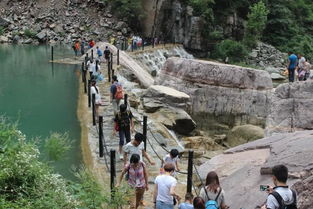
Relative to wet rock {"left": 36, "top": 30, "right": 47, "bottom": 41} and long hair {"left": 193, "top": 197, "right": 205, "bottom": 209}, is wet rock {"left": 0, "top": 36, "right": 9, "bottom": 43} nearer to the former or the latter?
wet rock {"left": 36, "top": 30, "right": 47, "bottom": 41}

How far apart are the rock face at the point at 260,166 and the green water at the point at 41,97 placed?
3.39 metres

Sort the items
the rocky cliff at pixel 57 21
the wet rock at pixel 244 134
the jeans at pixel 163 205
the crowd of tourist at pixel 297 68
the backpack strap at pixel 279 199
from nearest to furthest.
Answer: the backpack strap at pixel 279 199
the jeans at pixel 163 205
the wet rock at pixel 244 134
the crowd of tourist at pixel 297 68
the rocky cliff at pixel 57 21

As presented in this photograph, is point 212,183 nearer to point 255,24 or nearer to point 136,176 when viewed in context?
point 136,176

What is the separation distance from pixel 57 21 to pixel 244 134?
29507 millimetres

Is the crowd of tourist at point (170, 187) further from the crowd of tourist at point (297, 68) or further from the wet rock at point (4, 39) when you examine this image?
the wet rock at point (4, 39)

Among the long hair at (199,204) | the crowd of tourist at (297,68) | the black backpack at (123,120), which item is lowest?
the long hair at (199,204)

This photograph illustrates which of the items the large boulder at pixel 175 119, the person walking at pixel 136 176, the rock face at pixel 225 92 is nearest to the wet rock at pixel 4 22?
the rock face at pixel 225 92

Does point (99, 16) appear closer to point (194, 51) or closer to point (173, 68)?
point (194, 51)

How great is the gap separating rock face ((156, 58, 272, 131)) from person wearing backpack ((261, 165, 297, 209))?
480 inches

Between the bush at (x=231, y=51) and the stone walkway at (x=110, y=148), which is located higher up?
the bush at (x=231, y=51)

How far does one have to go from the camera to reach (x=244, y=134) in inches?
594

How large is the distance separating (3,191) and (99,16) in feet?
119

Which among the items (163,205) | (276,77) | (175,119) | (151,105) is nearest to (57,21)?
(276,77)

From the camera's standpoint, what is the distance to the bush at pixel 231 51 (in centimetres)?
3525
